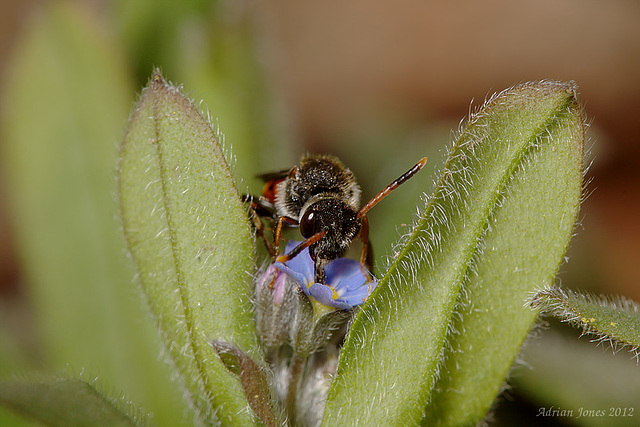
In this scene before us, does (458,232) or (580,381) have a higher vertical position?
(458,232)

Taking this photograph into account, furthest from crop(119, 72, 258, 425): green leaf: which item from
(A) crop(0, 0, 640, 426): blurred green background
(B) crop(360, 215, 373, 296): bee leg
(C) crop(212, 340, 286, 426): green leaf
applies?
(A) crop(0, 0, 640, 426): blurred green background

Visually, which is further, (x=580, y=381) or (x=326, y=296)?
(x=580, y=381)

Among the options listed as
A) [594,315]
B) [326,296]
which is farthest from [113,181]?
[594,315]

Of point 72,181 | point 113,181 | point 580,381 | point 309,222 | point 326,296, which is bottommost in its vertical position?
point 580,381

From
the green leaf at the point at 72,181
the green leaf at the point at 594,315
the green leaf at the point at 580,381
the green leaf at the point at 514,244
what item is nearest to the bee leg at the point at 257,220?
the green leaf at the point at 514,244

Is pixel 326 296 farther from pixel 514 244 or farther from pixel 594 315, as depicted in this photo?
pixel 594 315

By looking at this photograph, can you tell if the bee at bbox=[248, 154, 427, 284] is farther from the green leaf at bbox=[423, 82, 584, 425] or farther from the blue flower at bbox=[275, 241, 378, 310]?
the green leaf at bbox=[423, 82, 584, 425]
